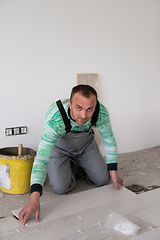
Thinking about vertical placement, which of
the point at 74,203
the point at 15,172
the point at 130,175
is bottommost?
the point at 130,175

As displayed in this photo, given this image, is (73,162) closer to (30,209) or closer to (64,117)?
(64,117)

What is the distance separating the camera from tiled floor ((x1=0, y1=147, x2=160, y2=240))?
1.45 m

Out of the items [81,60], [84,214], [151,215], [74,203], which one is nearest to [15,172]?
[74,203]

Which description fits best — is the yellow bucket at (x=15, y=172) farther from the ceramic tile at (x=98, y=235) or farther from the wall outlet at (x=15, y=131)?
the ceramic tile at (x=98, y=235)

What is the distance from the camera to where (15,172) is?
2.20 meters

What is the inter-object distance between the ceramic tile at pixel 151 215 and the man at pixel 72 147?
1.30 feet

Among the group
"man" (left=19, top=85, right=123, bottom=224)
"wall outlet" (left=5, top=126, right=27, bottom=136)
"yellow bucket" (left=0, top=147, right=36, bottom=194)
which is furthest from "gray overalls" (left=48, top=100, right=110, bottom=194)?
"wall outlet" (left=5, top=126, right=27, bottom=136)

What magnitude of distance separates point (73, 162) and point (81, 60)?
129cm

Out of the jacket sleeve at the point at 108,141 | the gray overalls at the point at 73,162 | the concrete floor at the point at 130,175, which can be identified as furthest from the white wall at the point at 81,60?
the jacket sleeve at the point at 108,141

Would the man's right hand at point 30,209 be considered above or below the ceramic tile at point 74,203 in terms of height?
above

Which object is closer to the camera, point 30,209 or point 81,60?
point 30,209

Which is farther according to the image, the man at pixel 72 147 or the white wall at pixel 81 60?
the white wall at pixel 81 60

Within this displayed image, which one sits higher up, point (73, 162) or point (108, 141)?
point (108, 141)

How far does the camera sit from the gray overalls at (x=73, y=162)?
2207 mm
